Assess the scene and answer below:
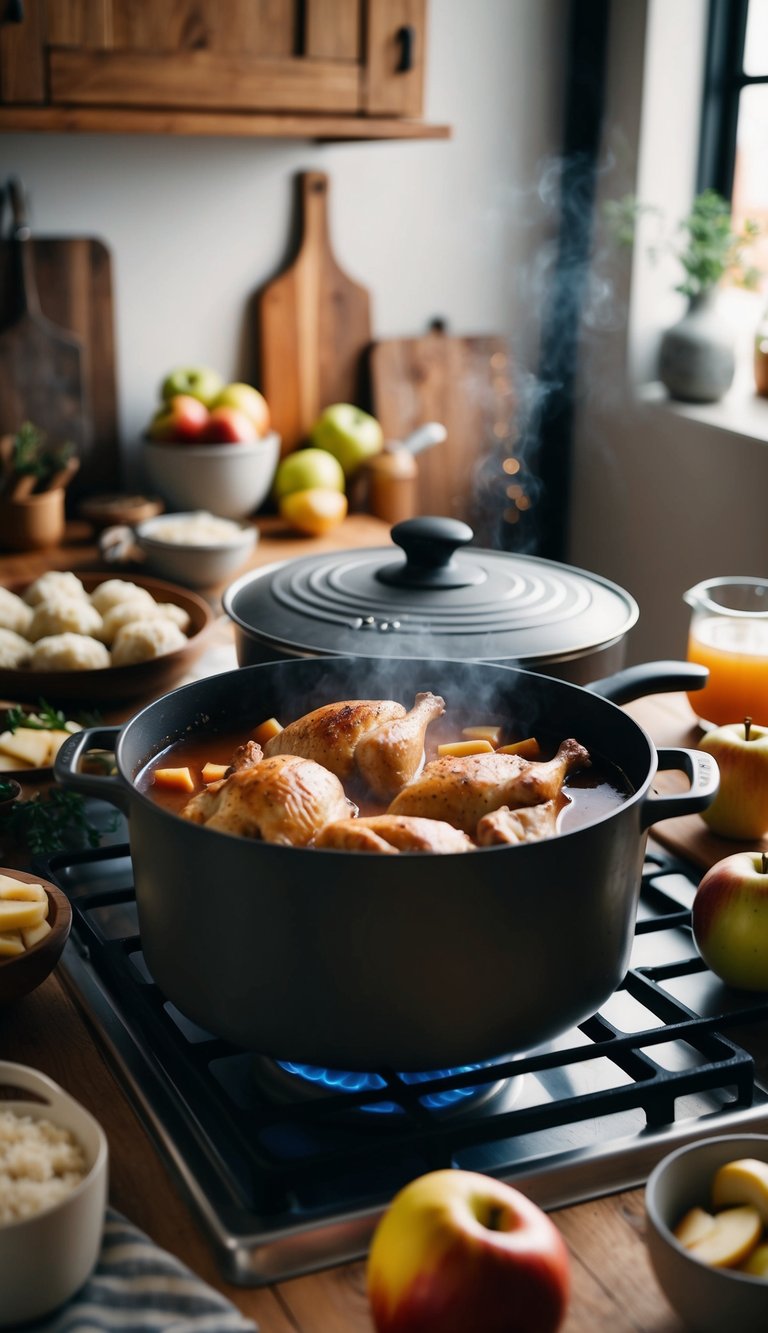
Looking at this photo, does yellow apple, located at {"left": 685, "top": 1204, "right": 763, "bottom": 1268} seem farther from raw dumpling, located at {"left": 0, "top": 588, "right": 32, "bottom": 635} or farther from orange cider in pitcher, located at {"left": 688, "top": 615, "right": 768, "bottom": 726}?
raw dumpling, located at {"left": 0, "top": 588, "right": 32, "bottom": 635}

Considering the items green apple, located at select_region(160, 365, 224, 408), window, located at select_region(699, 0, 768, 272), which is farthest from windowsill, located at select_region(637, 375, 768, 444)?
green apple, located at select_region(160, 365, 224, 408)

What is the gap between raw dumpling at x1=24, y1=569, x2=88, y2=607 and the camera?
1.91m

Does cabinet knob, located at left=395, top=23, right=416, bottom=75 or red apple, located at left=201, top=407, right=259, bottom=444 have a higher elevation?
cabinet knob, located at left=395, top=23, right=416, bottom=75

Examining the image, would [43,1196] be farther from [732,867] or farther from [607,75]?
[607,75]

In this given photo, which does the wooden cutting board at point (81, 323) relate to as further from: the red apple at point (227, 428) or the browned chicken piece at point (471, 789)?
the browned chicken piece at point (471, 789)

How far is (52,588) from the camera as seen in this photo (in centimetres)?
192

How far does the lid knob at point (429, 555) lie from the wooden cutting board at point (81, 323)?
144 centimetres

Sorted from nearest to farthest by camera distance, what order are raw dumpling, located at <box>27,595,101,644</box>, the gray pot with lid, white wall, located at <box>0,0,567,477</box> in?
the gray pot with lid
raw dumpling, located at <box>27,595,101,644</box>
white wall, located at <box>0,0,567,477</box>

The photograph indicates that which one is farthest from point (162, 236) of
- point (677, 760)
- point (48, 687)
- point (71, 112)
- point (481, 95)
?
point (677, 760)

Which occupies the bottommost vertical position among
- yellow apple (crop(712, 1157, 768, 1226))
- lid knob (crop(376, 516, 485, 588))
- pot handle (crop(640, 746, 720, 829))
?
yellow apple (crop(712, 1157, 768, 1226))

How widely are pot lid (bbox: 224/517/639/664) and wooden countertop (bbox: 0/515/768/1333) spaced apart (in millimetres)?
425

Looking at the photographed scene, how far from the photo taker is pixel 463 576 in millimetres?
1446

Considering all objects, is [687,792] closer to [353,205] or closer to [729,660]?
[729,660]

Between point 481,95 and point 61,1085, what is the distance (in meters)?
2.57
